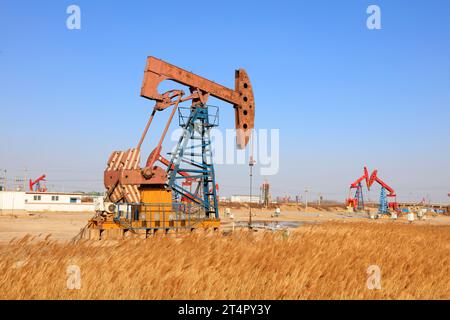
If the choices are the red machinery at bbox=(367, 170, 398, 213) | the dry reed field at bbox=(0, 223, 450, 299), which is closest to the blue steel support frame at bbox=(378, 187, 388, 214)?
the red machinery at bbox=(367, 170, 398, 213)

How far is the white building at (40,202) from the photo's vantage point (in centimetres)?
5216

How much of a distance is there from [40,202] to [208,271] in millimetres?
54925

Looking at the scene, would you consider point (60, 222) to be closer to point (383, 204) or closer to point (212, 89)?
point (212, 89)

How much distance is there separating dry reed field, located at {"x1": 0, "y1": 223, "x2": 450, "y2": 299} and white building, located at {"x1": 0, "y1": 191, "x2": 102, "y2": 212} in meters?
51.8

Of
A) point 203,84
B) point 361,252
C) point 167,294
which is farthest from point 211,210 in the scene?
point 167,294

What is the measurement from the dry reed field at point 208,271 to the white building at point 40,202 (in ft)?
170

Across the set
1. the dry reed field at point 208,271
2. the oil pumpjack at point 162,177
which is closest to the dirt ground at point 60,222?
the oil pumpjack at point 162,177

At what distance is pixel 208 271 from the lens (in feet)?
18.0

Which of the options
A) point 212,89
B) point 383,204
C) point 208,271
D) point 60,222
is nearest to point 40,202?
point 60,222

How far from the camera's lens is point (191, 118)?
19.1 metres
